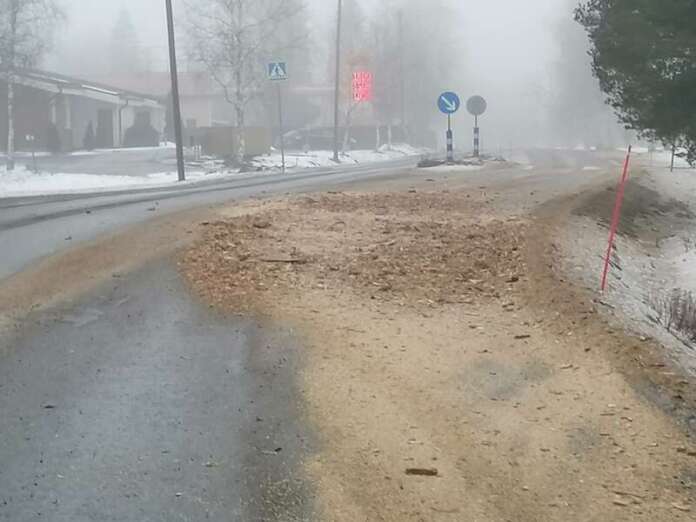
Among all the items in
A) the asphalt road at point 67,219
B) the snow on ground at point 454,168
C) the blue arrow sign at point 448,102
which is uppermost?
the blue arrow sign at point 448,102

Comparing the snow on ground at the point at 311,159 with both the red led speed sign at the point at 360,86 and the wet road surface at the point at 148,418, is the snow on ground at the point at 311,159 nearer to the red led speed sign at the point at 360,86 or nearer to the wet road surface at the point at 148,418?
the red led speed sign at the point at 360,86

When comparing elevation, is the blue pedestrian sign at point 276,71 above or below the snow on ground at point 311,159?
above

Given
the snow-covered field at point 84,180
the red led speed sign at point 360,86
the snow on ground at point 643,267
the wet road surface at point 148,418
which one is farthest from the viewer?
the red led speed sign at point 360,86

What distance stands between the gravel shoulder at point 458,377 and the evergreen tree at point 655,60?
6033 mm

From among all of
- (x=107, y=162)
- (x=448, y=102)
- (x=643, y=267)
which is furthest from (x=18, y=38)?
(x=643, y=267)

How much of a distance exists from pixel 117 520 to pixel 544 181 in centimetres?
1519

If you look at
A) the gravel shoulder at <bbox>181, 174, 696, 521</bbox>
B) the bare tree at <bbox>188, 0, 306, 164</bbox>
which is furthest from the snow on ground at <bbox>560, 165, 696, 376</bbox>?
the bare tree at <bbox>188, 0, 306, 164</bbox>

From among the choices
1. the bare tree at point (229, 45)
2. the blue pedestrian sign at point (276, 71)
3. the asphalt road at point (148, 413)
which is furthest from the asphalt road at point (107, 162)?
the asphalt road at point (148, 413)

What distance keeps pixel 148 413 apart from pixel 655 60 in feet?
40.9

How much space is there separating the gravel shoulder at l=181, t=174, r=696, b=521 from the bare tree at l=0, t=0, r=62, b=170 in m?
26.5

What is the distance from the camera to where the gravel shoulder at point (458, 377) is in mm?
4145

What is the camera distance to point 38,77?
43.9m

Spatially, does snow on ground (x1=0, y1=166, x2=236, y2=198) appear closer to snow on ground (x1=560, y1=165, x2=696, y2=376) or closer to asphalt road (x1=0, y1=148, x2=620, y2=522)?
snow on ground (x1=560, y1=165, x2=696, y2=376)

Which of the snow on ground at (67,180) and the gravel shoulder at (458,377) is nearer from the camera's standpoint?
the gravel shoulder at (458,377)
